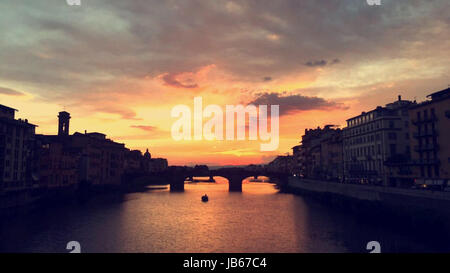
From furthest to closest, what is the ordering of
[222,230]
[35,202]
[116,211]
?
1. [35,202]
2. [116,211]
3. [222,230]

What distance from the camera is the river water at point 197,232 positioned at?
160ft

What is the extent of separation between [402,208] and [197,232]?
4161cm

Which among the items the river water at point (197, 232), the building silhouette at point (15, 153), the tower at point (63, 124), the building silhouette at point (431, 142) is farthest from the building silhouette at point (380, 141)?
the tower at point (63, 124)

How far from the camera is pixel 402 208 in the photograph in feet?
215

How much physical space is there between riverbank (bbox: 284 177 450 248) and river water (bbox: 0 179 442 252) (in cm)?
404

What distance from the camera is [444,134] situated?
72375mm

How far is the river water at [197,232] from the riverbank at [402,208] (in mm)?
4040

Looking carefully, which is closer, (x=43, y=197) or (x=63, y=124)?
(x=43, y=197)

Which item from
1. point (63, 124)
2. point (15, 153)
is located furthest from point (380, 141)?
point (63, 124)

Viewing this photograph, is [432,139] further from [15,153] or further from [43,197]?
[43,197]

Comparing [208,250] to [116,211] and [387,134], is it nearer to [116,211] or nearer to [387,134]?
[116,211]

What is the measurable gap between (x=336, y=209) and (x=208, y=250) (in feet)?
177

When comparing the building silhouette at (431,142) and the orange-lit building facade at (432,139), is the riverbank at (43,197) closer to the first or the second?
the building silhouette at (431,142)
